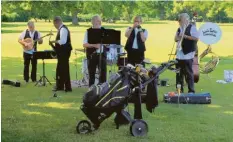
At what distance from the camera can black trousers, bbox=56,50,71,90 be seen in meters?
9.94

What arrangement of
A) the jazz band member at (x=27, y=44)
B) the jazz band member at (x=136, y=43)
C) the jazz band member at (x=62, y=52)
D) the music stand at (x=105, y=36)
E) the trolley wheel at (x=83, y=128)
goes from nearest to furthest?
the trolley wheel at (x=83, y=128)
the music stand at (x=105, y=36)
the jazz band member at (x=62, y=52)
the jazz band member at (x=136, y=43)
the jazz band member at (x=27, y=44)

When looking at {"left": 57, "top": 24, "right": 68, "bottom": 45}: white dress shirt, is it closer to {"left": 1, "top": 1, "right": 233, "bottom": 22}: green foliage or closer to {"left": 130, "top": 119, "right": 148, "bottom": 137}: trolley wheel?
{"left": 130, "top": 119, "right": 148, "bottom": 137}: trolley wheel

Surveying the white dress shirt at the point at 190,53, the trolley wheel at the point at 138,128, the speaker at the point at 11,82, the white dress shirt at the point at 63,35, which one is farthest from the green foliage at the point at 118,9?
the trolley wheel at the point at 138,128

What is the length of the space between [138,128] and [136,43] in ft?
13.1

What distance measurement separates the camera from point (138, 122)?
627 cm

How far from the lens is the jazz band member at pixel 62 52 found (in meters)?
9.74

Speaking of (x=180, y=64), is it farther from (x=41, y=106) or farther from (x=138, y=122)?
(x=138, y=122)

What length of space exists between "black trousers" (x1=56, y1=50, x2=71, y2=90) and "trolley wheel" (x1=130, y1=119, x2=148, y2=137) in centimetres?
400

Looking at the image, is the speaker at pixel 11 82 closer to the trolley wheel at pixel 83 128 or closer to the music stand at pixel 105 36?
the music stand at pixel 105 36

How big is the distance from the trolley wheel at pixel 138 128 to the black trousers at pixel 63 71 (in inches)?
158

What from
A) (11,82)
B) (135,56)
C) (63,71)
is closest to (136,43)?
(135,56)

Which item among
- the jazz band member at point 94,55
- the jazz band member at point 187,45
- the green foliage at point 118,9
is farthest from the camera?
the green foliage at point 118,9

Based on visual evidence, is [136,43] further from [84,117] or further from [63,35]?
[84,117]

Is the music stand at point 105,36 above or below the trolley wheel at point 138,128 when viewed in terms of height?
above
